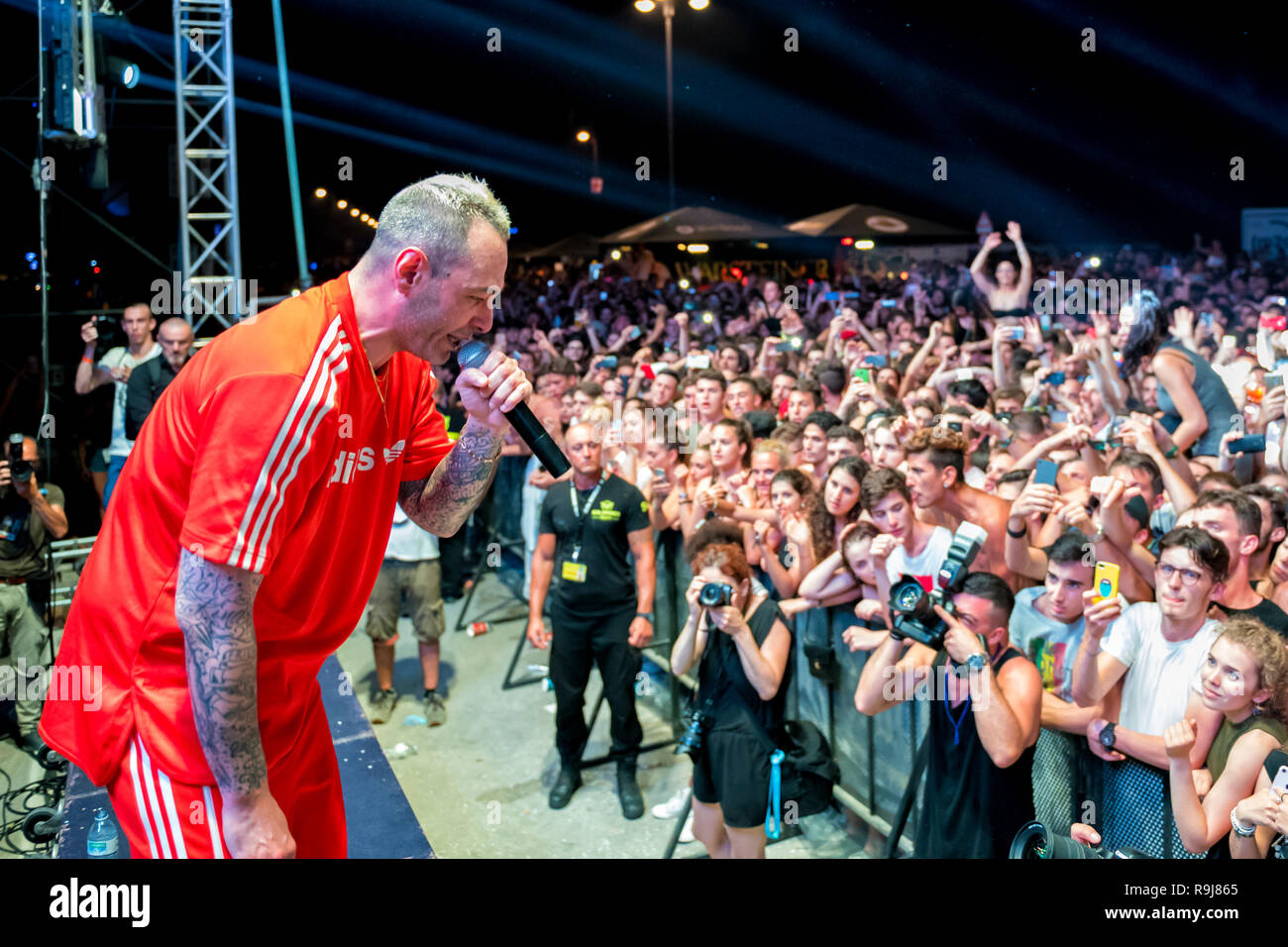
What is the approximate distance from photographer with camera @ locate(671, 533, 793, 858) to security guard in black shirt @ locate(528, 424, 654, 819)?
128 centimetres

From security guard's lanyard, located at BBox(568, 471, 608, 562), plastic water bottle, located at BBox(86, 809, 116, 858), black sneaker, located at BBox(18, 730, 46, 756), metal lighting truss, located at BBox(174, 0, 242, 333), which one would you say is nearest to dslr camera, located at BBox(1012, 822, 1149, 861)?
plastic water bottle, located at BBox(86, 809, 116, 858)

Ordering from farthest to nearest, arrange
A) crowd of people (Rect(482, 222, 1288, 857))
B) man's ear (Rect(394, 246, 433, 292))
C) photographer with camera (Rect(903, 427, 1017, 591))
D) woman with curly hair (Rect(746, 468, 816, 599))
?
woman with curly hair (Rect(746, 468, 816, 599)), photographer with camera (Rect(903, 427, 1017, 591)), crowd of people (Rect(482, 222, 1288, 857)), man's ear (Rect(394, 246, 433, 292))

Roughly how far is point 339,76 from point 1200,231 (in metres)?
13.1

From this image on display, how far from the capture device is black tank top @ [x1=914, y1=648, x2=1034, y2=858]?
3250 millimetres

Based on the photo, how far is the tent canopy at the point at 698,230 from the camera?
14219mm

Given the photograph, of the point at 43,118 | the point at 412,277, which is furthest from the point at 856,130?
the point at 412,277

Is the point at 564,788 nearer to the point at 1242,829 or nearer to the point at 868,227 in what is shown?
the point at 1242,829

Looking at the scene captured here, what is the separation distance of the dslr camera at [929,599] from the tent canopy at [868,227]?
35.1 ft

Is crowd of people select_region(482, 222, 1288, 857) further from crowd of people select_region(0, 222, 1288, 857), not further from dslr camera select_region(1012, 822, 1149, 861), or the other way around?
dslr camera select_region(1012, 822, 1149, 861)

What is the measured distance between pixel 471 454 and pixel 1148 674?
2431mm

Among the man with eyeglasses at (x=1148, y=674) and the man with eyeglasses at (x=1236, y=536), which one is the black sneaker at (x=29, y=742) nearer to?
the man with eyeglasses at (x=1148, y=674)

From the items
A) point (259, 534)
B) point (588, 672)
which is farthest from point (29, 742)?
point (259, 534)

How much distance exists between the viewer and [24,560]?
5930mm

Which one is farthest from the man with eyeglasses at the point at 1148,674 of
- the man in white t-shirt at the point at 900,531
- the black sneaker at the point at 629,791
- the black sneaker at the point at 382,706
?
the black sneaker at the point at 382,706
